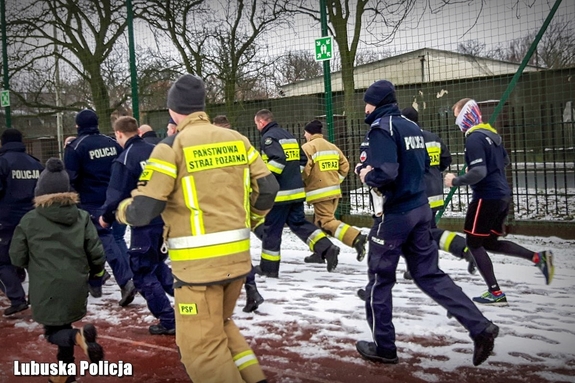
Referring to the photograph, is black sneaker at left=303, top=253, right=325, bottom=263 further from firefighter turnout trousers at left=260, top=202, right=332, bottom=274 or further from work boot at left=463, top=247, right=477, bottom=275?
work boot at left=463, top=247, right=477, bottom=275

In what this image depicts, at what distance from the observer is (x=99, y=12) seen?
13.9m

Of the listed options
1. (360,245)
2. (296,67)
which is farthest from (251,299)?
(296,67)

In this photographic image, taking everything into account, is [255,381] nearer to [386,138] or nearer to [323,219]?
[386,138]

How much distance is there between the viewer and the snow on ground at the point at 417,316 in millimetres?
4812

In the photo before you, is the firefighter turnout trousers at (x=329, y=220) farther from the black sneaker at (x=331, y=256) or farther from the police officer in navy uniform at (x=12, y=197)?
the police officer in navy uniform at (x=12, y=197)

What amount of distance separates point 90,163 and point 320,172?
3074 millimetres

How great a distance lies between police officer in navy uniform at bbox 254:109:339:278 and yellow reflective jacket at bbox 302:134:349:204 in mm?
531

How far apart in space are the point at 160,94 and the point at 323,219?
236 inches

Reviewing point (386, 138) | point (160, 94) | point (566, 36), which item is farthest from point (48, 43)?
point (386, 138)

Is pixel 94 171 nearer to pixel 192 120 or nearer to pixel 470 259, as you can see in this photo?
pixel 192 120

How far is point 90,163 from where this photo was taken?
274 inches

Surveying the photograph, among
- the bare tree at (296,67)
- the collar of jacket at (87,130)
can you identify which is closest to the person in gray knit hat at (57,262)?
the collar of jacket at (87,130)

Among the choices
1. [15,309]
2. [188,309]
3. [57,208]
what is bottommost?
[15,309]

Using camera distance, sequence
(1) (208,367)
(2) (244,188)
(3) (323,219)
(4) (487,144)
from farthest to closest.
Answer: (3) (323,219) < (4) (487,144) < (2) (244,188) < (1) (208,367)
